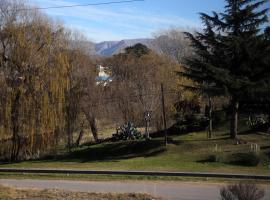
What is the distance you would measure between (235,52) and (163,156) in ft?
31.2

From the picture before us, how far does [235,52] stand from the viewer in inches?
1533

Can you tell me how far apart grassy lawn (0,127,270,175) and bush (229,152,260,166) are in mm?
407

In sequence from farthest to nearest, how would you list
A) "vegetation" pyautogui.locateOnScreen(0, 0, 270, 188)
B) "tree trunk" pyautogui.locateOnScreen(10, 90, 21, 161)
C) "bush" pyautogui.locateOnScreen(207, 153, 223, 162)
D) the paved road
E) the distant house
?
the distant house, "tree trunk" pyautogui.locateOnScreen(10, 90, 21, 161), "vegetation" pyautogui.locateOnScreen(0, 0, 270, 188), "bush" pyautogui.locateOnScreen(207, 153, 223, 162), the paved road

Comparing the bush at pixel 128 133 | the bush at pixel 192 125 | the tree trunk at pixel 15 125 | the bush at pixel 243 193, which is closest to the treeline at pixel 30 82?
the tree trunk at pixel 15 125

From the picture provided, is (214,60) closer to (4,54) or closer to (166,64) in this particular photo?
(4,54)

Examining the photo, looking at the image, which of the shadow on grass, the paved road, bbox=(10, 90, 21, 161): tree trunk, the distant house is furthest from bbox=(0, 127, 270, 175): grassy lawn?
the distant house

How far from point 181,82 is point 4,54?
24.1 m

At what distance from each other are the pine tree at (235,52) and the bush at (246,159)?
554cm

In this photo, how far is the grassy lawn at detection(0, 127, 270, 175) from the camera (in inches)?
1302

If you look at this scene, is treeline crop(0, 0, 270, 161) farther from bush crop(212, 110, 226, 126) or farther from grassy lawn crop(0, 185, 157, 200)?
grassy lawn crop(0, 185, 157, 200)

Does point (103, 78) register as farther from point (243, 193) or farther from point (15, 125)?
point (243, 193)

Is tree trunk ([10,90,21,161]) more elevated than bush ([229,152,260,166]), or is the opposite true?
tree trunk ([10,90,21,161])

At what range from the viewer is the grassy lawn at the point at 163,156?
33062 mm

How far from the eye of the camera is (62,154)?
4612cm
